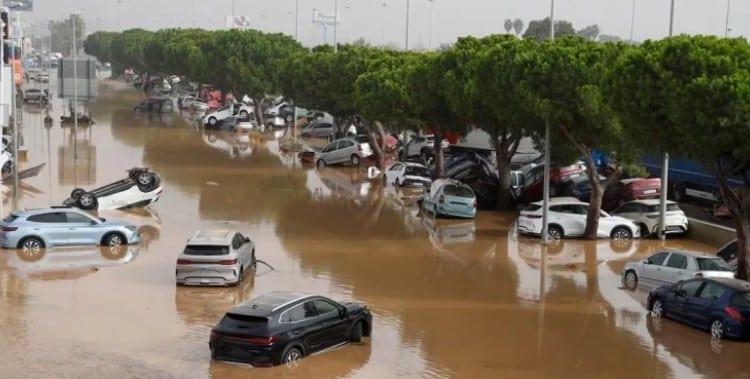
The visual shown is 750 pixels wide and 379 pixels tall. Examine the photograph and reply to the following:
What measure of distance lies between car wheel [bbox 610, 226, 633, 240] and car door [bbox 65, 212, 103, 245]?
51.6ft

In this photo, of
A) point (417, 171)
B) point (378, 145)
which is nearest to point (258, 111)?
point (378, 145)

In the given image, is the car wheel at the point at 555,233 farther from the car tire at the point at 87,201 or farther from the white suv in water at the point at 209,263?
the car tire at the point at 87,201

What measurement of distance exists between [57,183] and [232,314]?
91.7 feet

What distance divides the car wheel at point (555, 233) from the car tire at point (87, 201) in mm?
15485

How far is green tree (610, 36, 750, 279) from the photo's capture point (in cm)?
2045

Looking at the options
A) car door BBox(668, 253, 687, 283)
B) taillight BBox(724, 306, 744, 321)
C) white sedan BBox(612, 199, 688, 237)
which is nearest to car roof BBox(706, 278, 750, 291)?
taillight BBox(724, 306, 744, 321)

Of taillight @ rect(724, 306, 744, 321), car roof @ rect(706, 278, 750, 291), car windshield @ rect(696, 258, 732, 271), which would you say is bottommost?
taillight @ rect(724, 306, 744, 321)

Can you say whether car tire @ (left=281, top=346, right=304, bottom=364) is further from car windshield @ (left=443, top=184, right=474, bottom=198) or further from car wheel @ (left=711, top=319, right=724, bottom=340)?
car windshield @ (left=443, top=184, right=474, bottom=198)

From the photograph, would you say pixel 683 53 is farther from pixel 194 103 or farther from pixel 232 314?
pixel 194 103

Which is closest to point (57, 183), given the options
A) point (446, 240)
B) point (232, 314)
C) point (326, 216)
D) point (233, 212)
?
point (233, 212)

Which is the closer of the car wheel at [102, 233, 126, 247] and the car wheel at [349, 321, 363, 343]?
the car wheel at [349, 321, 363, 343]

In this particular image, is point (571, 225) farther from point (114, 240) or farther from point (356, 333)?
point (356, 333)

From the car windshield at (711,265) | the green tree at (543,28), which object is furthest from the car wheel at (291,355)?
the green tree at (543,28)

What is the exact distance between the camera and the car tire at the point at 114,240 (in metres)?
28.8
